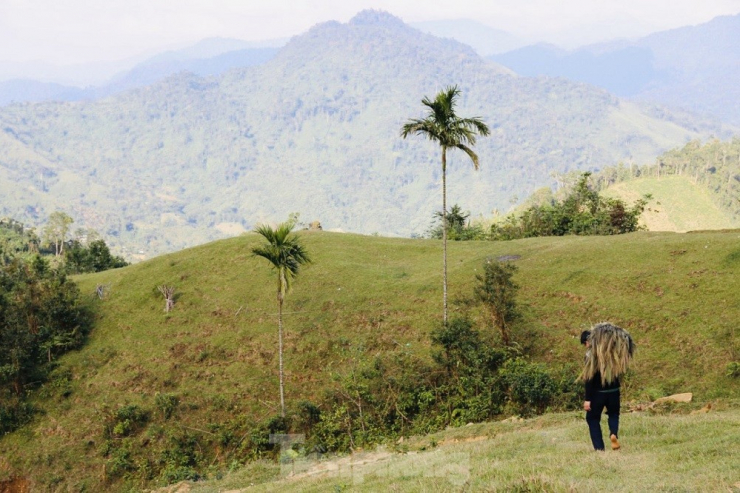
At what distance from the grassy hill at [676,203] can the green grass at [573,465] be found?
170m

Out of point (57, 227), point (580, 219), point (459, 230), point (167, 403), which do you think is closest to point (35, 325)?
Result: point (167, 403)

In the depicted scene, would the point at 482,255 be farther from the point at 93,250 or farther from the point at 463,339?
the point at 93,250

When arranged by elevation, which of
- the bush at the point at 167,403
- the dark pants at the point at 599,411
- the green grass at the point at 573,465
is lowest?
the bush at the point at 167,403

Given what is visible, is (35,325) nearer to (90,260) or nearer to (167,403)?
(167,403)

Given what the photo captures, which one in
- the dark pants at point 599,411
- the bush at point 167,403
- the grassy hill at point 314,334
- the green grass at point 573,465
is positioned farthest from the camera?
the bush at point 167,403

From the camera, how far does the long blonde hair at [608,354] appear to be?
11734mm

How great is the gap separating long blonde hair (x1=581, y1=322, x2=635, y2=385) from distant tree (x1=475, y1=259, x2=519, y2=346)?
1892cm

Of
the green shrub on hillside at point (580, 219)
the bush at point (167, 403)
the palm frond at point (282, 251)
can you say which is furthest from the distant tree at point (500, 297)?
the green shrub on hillside at point (580, 219)

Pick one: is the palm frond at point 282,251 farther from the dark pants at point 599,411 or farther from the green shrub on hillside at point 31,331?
the green shrub on hillside at point 31,331

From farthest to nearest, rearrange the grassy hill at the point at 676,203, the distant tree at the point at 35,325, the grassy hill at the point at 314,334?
the grassy hill at the point at 676,203 < the distant tree at the point at 35,325 < the grassy hill at the point at 314,334

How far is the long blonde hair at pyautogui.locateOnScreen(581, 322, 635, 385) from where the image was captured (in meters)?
11.7

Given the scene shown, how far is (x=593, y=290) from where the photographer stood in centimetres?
3475

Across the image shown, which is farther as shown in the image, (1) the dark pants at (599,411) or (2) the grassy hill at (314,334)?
(2) the grassy hill at (314,334)

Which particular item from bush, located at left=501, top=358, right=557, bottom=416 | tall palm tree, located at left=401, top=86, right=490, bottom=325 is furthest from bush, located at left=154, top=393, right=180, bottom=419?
tall palm tree, located at left=401, top=86, right=490, bottom=325
